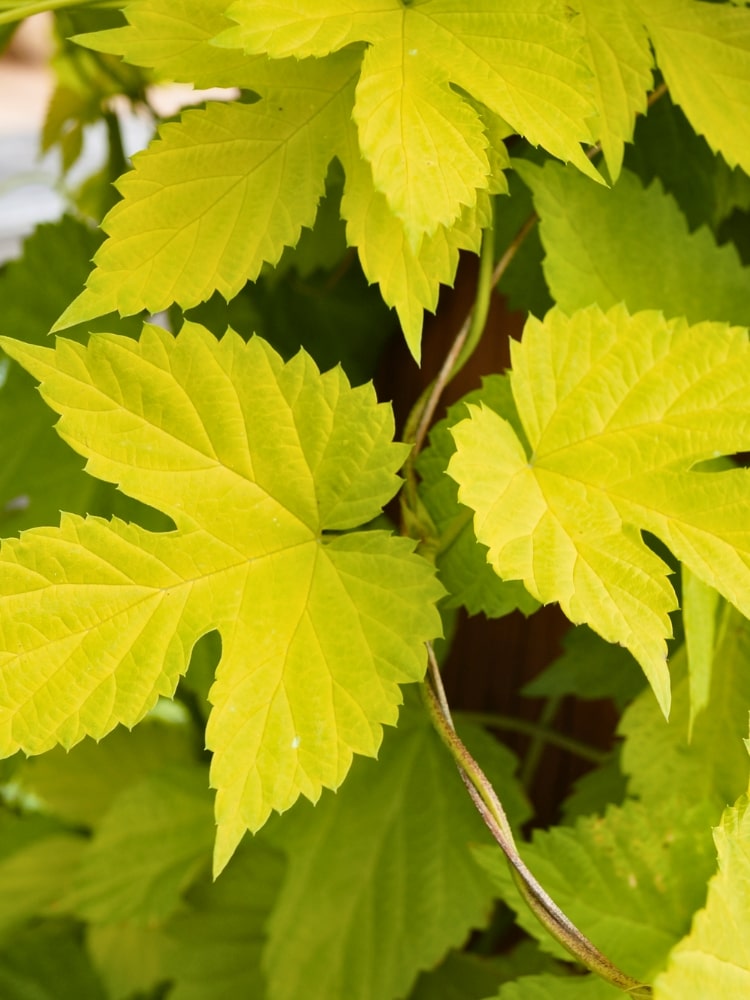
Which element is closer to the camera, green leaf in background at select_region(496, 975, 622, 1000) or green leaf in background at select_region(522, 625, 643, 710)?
green leaf in background at select_region(496, 975, 622, 1000)

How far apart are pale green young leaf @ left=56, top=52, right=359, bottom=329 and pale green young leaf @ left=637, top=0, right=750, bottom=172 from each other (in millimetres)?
153

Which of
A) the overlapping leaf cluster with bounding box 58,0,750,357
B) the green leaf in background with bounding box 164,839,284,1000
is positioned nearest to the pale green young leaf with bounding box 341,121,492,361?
the overlapping leaf cluster with bounding box 58,0,750,357

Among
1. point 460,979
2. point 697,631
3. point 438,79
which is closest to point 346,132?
point 438,79

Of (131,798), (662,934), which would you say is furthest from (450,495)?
(131,798)

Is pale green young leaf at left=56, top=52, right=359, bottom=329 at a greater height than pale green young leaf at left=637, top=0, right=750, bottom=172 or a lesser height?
lesser

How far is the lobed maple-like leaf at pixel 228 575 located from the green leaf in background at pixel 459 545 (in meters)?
0.04

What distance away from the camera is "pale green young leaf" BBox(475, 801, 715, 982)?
1.41ft

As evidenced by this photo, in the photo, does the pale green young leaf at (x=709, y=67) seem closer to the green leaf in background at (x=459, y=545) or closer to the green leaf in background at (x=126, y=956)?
the green leaf in background at (x=459, y=545)

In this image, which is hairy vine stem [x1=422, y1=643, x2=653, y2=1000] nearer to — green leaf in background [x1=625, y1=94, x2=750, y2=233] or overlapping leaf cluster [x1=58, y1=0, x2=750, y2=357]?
overlapping leaf cluster [x1=58, y1=0, x2=750, y2=357]

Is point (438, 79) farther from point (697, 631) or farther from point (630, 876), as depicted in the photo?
point (630, 876)

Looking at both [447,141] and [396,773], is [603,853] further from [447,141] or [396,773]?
[447,141]

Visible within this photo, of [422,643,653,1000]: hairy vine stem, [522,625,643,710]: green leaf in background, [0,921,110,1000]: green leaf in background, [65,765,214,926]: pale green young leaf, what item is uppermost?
[422,643,653,1000]: hairy vine stem

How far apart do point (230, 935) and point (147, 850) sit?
0.36 feet

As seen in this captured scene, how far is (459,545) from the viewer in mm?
399
